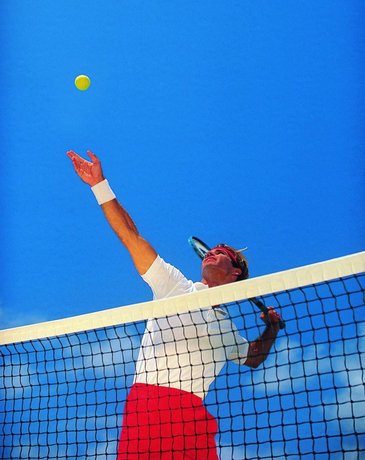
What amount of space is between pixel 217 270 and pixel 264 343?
0.40 metres

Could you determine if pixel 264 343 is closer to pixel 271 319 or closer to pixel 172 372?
pixel 271 319

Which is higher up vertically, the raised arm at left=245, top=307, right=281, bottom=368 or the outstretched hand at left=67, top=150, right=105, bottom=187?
the outstretched hand at left=67, top=150, right=105, bottom=187

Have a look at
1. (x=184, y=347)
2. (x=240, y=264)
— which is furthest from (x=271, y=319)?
(x=184, y=347)

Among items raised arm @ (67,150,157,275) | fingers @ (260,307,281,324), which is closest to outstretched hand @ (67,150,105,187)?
raised arm @ (67,150,157,275)

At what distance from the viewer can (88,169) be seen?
3838 mm

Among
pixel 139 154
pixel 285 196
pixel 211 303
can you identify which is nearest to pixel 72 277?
pixel 139 154

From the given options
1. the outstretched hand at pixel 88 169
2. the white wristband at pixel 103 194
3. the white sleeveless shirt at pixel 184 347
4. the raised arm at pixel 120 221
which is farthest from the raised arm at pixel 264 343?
the outstretched hand at pixel 88 169

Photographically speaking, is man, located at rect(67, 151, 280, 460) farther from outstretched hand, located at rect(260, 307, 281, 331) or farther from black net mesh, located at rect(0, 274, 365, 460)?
black net mesh, located at rect(0, 274, 365, 460)

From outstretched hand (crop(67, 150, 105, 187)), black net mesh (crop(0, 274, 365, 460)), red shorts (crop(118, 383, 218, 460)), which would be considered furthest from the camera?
black net mesh (crop(0, 274, 365, 460))

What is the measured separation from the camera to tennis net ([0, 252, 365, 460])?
10.7 feet

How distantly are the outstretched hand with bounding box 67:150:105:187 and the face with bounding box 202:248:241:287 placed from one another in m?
0.64

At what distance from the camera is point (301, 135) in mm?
5543

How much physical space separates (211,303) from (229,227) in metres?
2.42

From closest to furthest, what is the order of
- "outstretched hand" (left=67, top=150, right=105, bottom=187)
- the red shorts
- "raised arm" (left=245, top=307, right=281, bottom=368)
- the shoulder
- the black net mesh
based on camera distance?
1. the red shorts
2. the shoulder
3. "raised arm" (left=245, top=307, right=281, bottom=368)
4. "outstretched hand" (left=67, top=150, right=105, bottom=187)
5. the black net mesh
